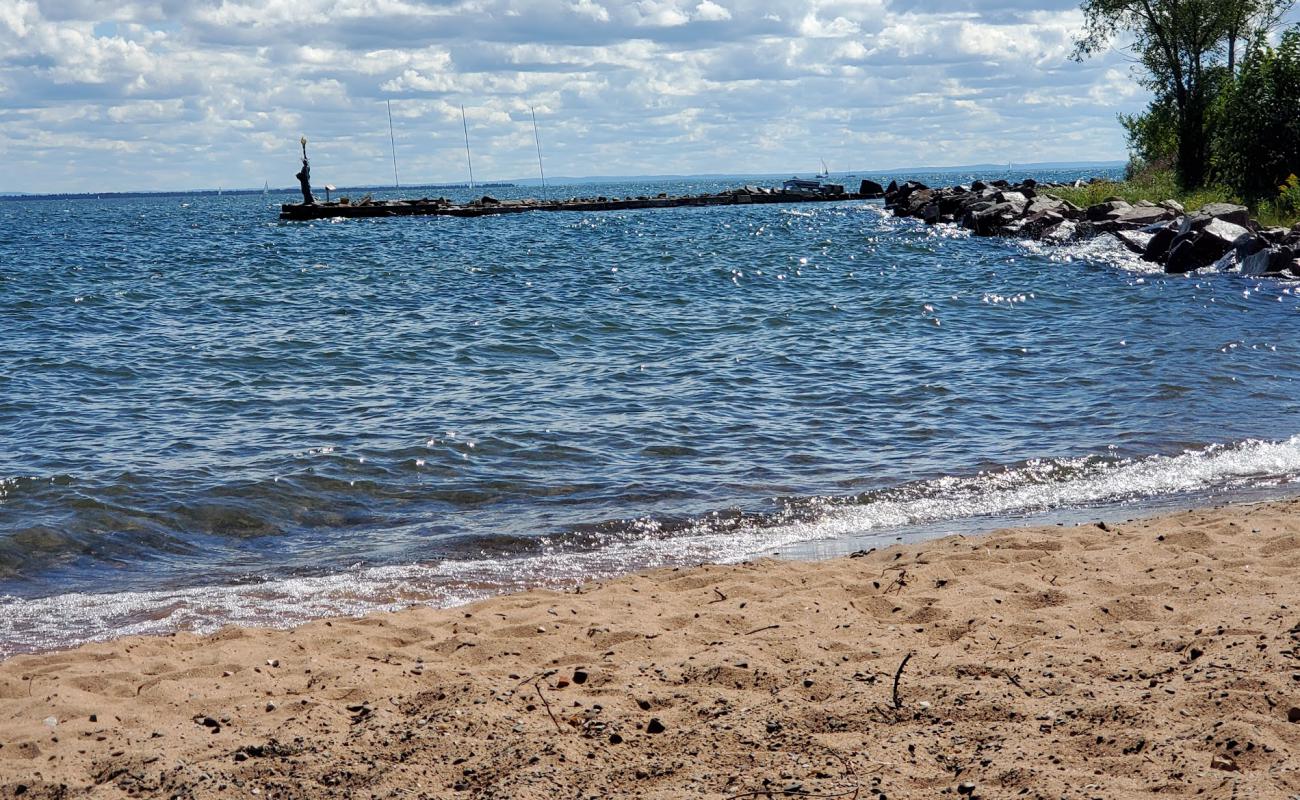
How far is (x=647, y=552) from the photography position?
8188 millimetres

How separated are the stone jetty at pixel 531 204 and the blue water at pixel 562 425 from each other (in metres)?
35.8

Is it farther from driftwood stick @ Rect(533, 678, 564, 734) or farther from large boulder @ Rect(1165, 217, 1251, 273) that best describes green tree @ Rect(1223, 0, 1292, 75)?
driftwood stick @ Rect(533, 678, 564, 734)

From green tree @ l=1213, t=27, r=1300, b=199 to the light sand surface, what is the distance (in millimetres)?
26738

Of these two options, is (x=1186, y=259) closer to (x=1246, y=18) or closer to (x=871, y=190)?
(x=1246, y=18)

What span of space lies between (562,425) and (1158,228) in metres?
21.4

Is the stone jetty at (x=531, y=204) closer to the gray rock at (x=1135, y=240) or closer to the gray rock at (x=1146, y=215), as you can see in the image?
the gray rock at (x=1146, y=215)

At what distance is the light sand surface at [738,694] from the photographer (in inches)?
160

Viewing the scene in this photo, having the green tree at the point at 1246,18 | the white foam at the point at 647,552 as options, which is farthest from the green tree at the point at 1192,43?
the white foam at the point at 647,552

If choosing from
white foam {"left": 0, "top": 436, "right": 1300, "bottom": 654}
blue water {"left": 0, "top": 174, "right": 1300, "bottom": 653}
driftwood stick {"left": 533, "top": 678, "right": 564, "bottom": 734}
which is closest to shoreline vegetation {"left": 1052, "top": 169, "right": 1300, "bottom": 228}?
blue water {"left": 0, "top": 174, "right": 1300, "bottom": 653}

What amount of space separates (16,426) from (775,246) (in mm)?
28473

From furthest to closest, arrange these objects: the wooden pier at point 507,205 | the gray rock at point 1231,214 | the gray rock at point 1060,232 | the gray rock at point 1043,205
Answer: the wooden pier at point 507,205 → the gray rock at point 1043,205 → the gray rock at point 1060,232 → the gray rock at point 1231,214

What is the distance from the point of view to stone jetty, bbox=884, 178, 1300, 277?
77.1 ft

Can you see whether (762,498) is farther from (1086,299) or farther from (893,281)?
(893,281)

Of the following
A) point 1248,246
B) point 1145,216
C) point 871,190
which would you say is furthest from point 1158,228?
point 871,190
